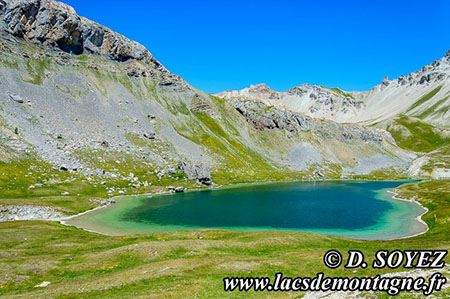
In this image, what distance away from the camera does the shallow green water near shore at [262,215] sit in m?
73.9

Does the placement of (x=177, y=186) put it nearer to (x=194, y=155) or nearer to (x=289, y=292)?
(x=194, y=155)

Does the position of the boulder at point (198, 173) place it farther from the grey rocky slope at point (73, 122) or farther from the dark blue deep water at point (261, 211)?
the dark blue deep water at point (261, 211)

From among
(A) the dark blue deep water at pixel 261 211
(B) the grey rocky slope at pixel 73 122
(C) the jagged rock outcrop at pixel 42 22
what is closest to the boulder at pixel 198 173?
(B) the grey rocky slope at pixel 73 122

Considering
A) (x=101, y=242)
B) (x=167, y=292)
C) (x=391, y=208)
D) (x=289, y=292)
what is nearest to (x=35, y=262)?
(x=101, y=242)

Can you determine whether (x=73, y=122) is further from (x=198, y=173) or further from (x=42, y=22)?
(x=42, y=22)

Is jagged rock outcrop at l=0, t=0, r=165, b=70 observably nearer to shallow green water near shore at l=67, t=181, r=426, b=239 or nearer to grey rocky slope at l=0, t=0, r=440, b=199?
grey rocky slope at l=0, t=0, r=440, b=199

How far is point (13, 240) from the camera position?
173ft

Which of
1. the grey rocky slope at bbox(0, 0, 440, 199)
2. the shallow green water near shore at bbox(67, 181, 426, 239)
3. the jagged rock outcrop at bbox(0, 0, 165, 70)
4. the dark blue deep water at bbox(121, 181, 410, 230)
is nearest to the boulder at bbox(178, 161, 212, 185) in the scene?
the grey rocky slope at bbox(0, 0, 440, 199)

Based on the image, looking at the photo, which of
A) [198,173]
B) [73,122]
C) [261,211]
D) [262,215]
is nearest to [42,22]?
[73,122]

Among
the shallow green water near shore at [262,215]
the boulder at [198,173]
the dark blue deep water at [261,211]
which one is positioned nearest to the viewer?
the shallow green water near shore at [262,215]

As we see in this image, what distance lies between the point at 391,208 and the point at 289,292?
93521mm

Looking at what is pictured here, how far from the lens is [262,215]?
293 ft

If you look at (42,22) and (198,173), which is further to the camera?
(42,22)

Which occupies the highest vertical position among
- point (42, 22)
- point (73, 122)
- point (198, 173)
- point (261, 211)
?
point (42, 22)
